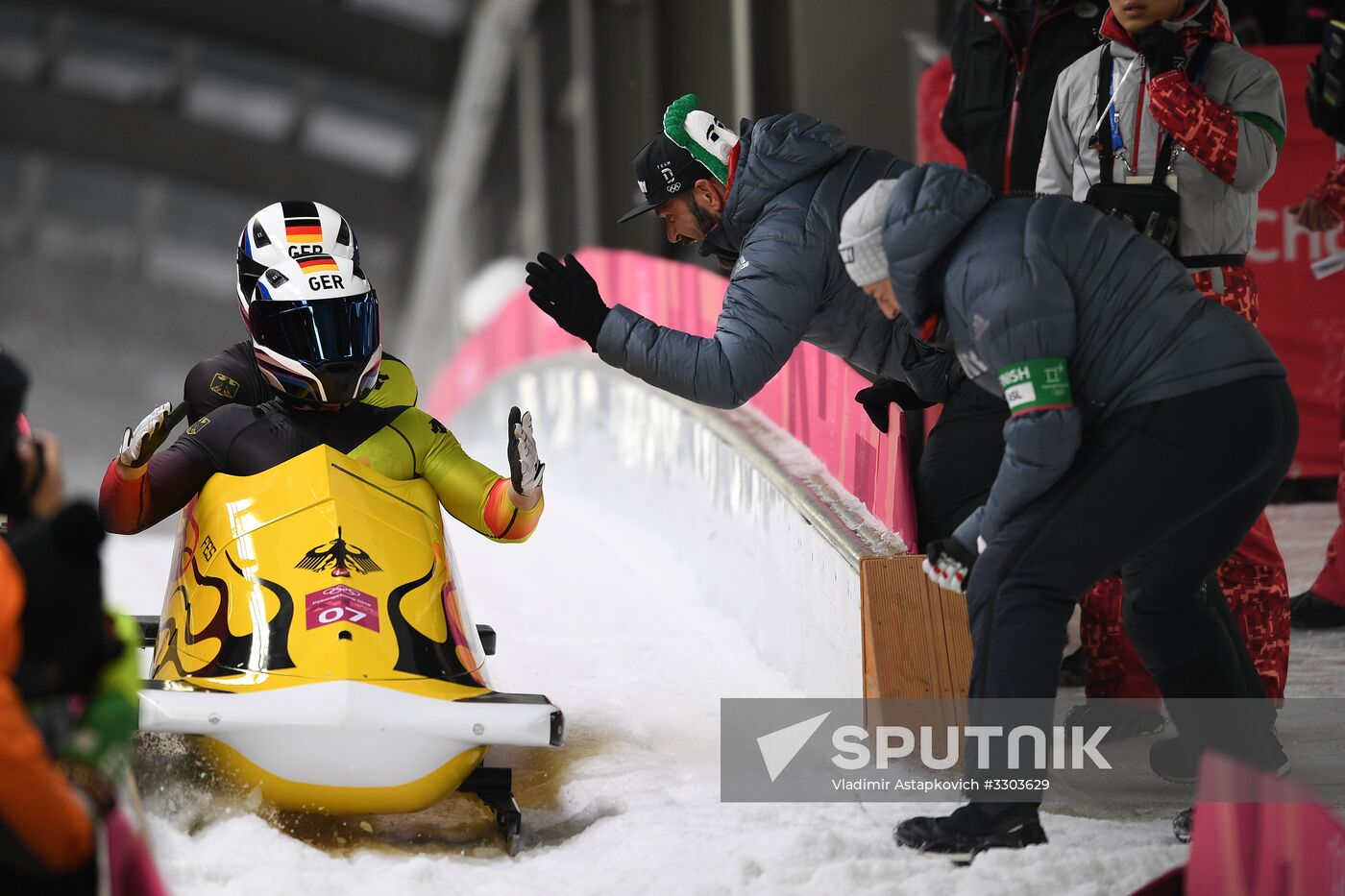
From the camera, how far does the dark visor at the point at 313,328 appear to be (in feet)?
13.0

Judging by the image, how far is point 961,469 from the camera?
412cm

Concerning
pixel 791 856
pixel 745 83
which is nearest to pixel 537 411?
pixel 745 83

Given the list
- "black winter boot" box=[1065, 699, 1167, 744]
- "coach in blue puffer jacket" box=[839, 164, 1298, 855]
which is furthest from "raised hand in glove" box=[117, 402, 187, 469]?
"black winter boot" box=[1065, 699, 1167, 744]

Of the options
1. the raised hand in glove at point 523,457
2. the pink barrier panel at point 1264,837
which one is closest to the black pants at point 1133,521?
the pink barrier panel at point 1264,837

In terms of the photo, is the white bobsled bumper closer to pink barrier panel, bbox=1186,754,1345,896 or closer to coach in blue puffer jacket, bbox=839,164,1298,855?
coach in blue puffer jacket, bbox=839,164,1298,855

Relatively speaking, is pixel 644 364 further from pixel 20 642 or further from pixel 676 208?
pixel 20 642

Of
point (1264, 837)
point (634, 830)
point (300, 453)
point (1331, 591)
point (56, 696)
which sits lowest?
point (634, 830)

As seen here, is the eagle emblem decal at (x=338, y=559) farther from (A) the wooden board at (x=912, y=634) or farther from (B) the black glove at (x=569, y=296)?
(A) the wooden board at (x=912, y=634)

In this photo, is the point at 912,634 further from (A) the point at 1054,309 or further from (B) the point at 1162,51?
(B) the point at 1162,51

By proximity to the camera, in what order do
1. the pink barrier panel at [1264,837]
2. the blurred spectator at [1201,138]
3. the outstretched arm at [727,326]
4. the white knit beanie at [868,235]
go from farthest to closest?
the blurred spectator at [1201,138] < the outstretched arm at [727,326] < the white knit beanie at [868,235] < the pink barrier panel at [1264,837]

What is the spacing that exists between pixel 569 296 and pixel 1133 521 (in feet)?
4.22

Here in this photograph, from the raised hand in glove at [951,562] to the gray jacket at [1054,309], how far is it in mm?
144

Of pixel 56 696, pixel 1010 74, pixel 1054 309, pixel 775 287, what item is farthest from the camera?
pixel 1010 74

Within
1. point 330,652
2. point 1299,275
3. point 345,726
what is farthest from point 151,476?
point 1299,275
